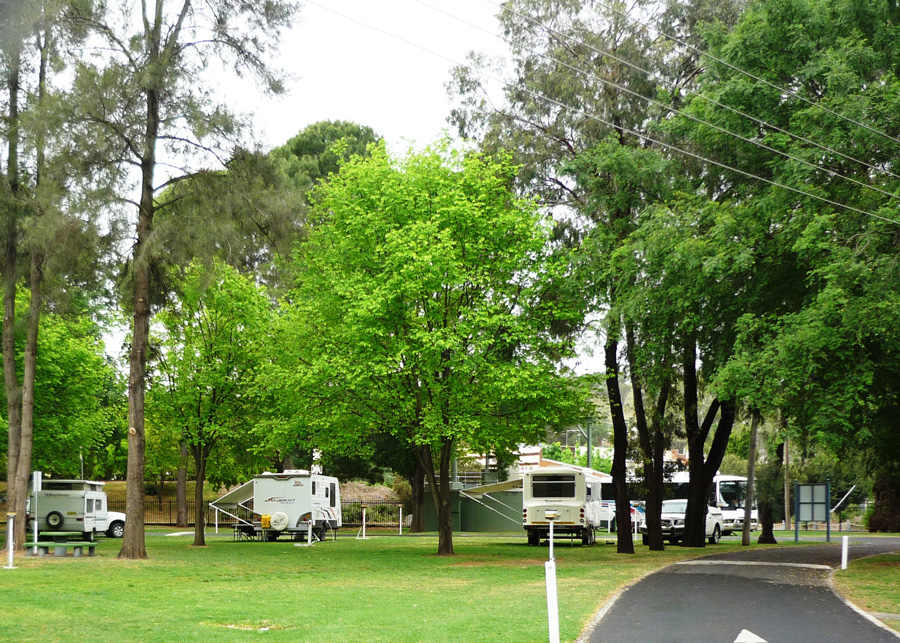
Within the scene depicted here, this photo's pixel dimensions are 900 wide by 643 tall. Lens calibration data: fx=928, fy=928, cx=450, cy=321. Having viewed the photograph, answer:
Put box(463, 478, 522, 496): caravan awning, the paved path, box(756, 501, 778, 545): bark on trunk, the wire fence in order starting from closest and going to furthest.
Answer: the paved path → box(756, 501, 778, 545): bark on trunk → box(463, 478, 522, 496): caravan awning → the wire fence

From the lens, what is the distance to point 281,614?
12.6m

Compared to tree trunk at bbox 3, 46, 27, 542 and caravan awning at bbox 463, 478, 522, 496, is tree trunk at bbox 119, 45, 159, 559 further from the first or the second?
caravan awning at bbox 463, 478, 522, 496

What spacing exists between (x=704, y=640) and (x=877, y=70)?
13.6 meters

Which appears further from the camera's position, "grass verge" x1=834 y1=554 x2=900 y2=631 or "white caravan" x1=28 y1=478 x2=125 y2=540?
"white caravan" x1=28 y1=478 x2=125 y2=540

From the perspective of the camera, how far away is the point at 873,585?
56.4 ft

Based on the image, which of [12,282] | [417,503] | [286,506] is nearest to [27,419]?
[12,282]

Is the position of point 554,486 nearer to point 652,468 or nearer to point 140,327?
point 652,468

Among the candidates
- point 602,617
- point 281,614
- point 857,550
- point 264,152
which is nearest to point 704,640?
point 602,617

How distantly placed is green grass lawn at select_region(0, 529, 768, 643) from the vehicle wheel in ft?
33.2

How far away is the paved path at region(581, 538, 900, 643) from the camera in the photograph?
36.1 ft

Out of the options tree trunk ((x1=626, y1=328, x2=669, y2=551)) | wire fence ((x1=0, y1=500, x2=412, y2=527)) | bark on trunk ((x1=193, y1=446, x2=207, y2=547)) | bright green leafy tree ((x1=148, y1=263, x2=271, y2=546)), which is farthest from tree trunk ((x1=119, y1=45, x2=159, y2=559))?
wire fence ((x1=0, y1=500, x2=412, y2=527))

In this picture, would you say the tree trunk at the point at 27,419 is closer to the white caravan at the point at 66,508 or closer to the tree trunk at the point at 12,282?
the tree trunk at the point at 12,282

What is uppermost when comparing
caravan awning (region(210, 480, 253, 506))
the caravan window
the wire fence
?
the caravan window

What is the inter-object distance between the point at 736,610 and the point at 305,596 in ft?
21.8
